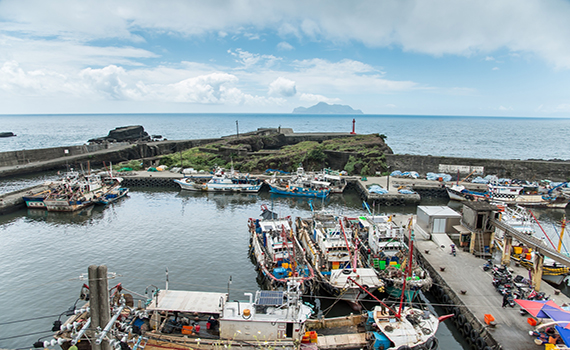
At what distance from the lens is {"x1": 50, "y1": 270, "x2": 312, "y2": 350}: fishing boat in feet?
48.2

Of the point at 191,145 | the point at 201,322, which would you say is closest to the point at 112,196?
the point at 201,322

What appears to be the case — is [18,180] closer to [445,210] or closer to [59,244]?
[59,244]

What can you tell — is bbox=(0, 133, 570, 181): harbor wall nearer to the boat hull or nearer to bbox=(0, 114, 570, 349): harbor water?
bbox=(0, 114, 570, 349): harbor water

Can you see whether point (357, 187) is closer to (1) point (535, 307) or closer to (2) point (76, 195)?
(1) point (535, 307)

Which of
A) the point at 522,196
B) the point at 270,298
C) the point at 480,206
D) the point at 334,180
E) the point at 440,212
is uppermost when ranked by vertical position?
the point at 480,206

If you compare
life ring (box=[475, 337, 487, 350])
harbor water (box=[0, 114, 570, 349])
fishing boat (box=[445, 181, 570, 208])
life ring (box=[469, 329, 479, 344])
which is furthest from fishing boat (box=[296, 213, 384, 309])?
fishing boat (box=[445, 181, 570, 208])

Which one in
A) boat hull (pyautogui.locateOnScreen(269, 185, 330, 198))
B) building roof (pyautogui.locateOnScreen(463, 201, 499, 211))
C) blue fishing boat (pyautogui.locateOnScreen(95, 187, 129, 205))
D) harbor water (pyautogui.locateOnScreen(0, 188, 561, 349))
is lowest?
harbor water (pyautogui.locateOnScreen(0, 188, 561, 349))

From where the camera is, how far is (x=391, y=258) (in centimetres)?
2478

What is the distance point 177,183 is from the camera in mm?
56656

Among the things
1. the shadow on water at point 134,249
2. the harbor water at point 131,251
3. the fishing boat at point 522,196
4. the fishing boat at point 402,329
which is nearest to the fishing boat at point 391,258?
the shadow on water at point 134,249

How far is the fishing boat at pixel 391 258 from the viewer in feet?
68.7

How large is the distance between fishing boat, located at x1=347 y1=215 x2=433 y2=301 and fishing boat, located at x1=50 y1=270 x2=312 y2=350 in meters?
7.50

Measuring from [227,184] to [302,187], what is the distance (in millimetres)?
12538

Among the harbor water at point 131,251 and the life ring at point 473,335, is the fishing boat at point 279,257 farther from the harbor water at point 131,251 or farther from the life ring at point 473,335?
the life ring at point 473,335
